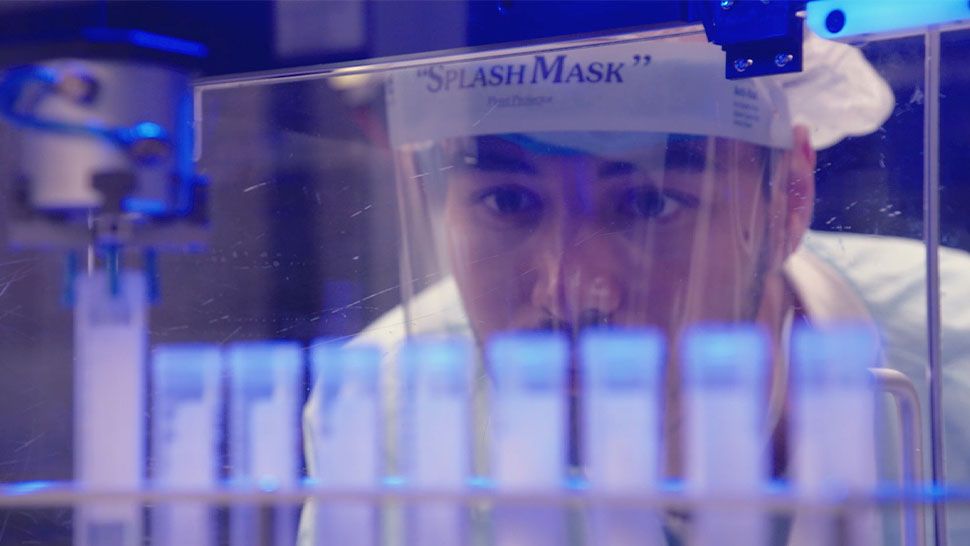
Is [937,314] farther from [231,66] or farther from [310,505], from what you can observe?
[231,66]

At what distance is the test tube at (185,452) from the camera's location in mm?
767

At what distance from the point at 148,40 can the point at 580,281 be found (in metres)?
0.47

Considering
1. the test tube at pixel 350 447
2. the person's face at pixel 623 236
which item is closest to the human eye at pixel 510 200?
the person's face at pixel 623 236

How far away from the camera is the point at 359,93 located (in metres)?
0.98

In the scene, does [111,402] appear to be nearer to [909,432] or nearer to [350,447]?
[350,447]

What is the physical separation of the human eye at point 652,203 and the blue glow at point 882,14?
0.25 metres

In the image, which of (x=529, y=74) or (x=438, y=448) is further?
(x=529, y=74)

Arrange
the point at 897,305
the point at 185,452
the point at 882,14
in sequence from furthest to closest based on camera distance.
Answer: the point at 897,305 → the point at 185,452 → the point at 882,14

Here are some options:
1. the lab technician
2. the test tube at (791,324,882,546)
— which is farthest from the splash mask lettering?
the test tube at (791,324,882,546)

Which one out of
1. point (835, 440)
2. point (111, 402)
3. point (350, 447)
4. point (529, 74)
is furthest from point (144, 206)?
point (835, 440)

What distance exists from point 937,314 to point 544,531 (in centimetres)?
44

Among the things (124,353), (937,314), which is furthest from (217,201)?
(937,314)

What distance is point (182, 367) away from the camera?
0.87 meters

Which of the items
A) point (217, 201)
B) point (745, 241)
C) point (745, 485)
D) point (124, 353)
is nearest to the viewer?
point (745, 485)
